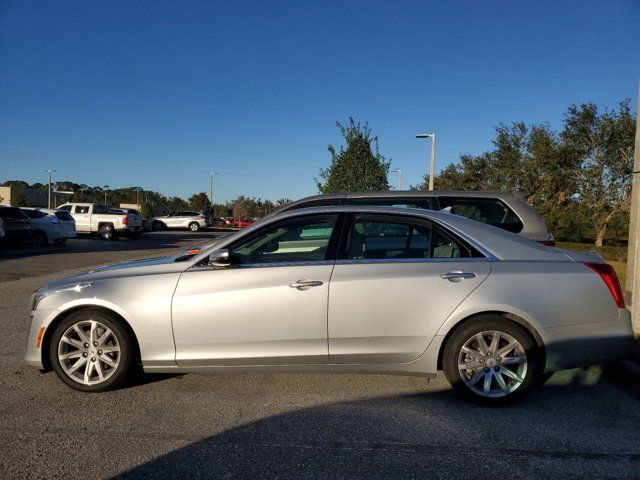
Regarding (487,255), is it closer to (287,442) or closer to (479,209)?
(287,442)

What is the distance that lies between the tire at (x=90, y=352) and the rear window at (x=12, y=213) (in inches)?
703

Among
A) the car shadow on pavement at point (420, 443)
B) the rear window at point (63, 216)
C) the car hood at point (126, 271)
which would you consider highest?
the rear window at point (63, 216)

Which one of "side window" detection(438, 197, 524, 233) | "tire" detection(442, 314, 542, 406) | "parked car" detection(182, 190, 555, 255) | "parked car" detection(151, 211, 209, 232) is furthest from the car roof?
"parked car" detection(151, 211, 209, 232)

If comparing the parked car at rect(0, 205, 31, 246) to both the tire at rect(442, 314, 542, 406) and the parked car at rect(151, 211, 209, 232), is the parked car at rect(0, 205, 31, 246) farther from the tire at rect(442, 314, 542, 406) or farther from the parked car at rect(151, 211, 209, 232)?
the parked car at rect(151, 211, 209, 232)

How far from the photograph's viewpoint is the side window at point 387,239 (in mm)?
4180

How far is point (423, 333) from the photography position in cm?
394

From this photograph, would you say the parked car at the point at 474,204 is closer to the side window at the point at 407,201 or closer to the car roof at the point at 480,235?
the side window at the point at 407,201

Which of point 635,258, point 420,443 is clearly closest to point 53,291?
point 420,443

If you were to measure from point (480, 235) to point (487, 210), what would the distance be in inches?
96.9

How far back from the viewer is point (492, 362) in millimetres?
3963

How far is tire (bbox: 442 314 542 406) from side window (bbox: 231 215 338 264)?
4.27 ft

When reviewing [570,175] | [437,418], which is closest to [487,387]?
[437,418]

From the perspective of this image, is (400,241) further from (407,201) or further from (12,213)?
(12,213)

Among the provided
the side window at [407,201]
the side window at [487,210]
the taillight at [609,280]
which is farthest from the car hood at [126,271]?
the side window at [487,210]
